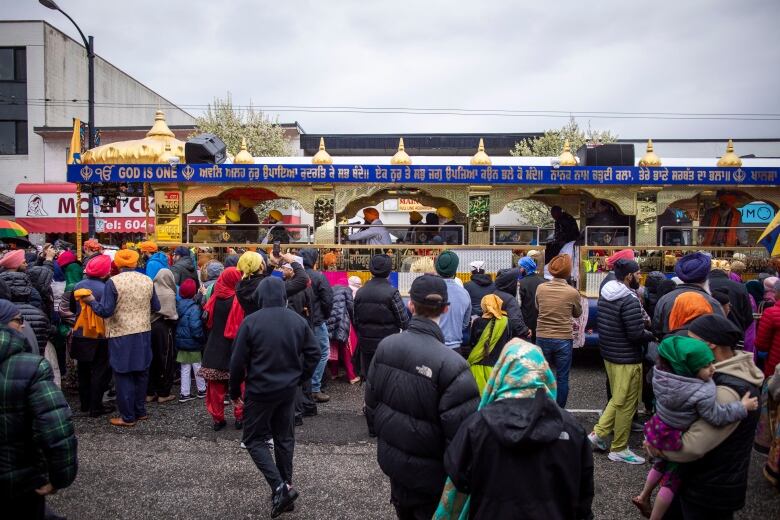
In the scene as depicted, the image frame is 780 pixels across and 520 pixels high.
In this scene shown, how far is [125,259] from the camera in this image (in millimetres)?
6375

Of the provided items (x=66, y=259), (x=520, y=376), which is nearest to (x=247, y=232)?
(x=66, y=259)

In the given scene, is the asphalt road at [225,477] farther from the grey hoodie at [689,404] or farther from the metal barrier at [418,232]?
the metal barrier at [418,232]

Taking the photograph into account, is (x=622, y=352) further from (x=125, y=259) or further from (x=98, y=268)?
(x=98, y=268)

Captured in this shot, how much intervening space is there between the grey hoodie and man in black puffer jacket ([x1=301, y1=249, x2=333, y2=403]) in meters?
4.26

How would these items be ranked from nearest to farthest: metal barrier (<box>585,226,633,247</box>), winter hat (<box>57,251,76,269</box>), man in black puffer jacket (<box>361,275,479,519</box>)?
1. man in black puffer jacket (<box>361,275,479,519</box>)
2. winter hat (<box>57,251,76,269</box>)
3. metal barrier (<box>585,226,633,247</box>)

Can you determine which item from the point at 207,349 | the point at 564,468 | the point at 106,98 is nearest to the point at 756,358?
the point at 564,468

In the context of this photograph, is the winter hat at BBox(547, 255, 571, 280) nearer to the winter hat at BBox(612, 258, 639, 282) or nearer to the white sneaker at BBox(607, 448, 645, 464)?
the winter hat at BBox(612, 258, 639, 282)

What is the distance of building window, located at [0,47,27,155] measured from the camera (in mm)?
29266

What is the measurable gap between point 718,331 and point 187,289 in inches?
237

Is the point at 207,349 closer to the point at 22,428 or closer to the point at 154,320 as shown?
the point at 154,320

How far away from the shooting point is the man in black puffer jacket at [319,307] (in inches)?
266

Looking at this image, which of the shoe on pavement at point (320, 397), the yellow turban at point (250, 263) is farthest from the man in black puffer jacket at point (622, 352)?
the shoe on pavement at point (320, 397)

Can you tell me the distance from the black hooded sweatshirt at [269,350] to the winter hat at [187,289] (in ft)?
10.1

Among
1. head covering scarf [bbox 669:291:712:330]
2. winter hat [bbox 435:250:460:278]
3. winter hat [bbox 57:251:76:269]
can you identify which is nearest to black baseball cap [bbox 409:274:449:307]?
head covering scarf [bbox 669:291:712:330]
